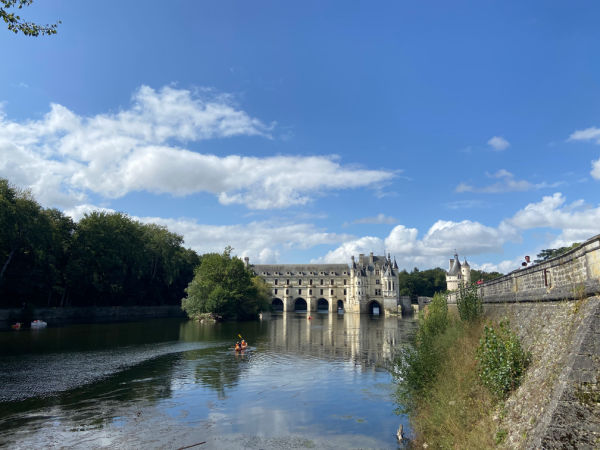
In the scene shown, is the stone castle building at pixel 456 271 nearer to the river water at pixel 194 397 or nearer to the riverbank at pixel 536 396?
the river water at pixel 194 397

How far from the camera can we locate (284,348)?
34.6m

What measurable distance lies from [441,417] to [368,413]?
17.3ft

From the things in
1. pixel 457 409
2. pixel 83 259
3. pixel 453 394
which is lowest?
pixel 457 409

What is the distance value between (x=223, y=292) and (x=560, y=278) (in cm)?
5589

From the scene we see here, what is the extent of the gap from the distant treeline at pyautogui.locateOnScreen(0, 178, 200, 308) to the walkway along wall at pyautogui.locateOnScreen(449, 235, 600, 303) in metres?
53.3

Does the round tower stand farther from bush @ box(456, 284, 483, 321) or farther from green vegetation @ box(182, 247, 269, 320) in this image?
bush @ box(456, 284, 483, 321)

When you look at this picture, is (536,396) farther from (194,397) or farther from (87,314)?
(87,314)

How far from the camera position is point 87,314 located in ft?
213

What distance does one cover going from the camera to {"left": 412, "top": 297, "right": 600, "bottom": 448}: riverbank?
7.01 meters

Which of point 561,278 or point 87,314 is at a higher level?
point 561,278

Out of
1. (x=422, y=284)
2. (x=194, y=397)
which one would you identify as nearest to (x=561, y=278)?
(x=194, y=397)

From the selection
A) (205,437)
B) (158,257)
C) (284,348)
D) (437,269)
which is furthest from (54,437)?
(437,269)

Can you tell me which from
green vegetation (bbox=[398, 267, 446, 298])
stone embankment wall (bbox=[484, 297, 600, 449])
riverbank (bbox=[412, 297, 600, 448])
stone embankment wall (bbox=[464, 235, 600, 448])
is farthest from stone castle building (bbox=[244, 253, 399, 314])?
stone embankment wall (bbox=[484, 297, 600, 449])

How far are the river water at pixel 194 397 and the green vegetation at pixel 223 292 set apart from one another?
2995 centimetres
